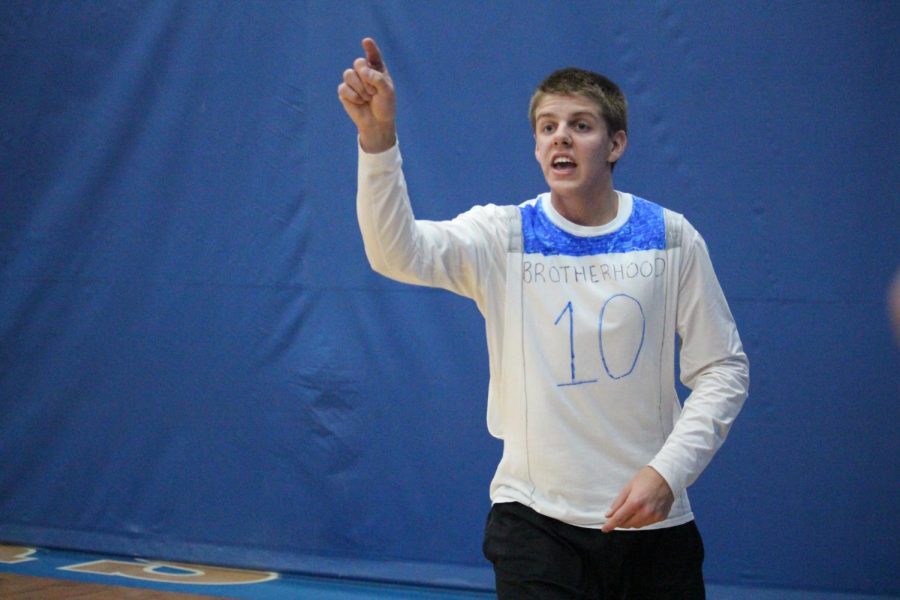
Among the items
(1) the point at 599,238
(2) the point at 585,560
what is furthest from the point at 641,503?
(1) the point at 599,238

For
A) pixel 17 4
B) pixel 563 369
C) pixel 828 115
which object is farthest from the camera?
pixel 17 4

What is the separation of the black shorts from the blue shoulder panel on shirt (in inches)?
19.1

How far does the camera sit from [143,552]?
4.46m

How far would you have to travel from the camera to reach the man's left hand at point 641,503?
1775 mm

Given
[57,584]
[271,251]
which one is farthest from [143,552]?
[271,251]

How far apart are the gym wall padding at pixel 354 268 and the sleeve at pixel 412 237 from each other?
1800mm

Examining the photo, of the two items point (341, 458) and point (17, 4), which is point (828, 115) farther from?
point (17, 4)

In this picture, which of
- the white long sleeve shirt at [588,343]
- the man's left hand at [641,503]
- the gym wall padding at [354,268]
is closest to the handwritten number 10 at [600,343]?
the white long sleeve shirt at [588,343]

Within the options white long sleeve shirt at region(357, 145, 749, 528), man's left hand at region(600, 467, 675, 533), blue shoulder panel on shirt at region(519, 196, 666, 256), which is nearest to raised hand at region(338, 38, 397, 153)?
white long sleeve shirt at region(357, 145, 749, 528)

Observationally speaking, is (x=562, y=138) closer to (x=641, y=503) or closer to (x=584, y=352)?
(x=584, y=352)

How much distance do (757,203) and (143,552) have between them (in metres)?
2.78

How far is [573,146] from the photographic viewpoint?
82.2 inches

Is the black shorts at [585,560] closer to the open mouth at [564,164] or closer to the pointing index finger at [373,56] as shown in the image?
the open mouth at [564,164]

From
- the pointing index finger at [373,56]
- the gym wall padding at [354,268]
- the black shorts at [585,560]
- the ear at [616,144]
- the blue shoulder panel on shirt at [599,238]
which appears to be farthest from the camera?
the gym wall padding at [354,268]
